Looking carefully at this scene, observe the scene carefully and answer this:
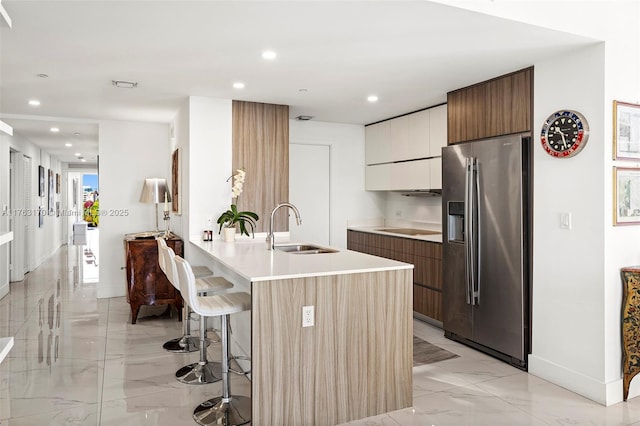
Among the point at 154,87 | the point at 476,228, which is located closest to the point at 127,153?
the point at 154,87

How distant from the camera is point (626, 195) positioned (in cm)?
298

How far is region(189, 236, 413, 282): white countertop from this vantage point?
2518mm

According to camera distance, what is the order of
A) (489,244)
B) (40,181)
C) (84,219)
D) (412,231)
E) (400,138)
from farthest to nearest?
(84,219), (40,181), (412,231), (400,138), (489,244)

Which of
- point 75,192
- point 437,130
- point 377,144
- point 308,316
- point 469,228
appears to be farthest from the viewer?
point 75,192

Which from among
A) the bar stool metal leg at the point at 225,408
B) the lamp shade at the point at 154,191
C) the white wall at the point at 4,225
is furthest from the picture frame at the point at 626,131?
the white wall at the point at 4,225

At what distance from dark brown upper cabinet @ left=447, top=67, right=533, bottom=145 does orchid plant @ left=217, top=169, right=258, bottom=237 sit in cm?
198

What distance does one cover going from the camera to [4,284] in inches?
234

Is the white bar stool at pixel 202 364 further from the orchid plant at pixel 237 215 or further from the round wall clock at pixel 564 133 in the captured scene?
the round wall clock at pixel 564 133

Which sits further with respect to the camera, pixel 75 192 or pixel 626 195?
pixel 75 192

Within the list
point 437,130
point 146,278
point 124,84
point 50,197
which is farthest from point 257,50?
point 50,197

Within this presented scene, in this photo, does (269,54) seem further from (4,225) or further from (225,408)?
(4,225)

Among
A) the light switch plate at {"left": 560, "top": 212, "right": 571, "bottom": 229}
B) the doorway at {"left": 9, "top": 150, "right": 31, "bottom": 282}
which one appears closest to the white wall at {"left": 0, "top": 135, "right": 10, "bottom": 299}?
the doorway at {"left": 9, "top": 150, "right": 31, "bottom": 282}

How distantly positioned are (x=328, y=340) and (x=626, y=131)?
7.72 feet

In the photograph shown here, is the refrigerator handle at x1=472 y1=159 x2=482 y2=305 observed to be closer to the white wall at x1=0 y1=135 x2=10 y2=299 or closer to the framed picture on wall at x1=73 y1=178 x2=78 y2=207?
the white wall at x1=0 y1=135 x2=10 y2=299
